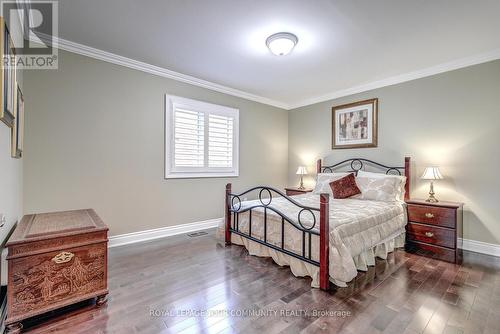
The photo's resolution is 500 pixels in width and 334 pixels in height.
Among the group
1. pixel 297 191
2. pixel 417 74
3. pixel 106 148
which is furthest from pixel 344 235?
pixel 106 148

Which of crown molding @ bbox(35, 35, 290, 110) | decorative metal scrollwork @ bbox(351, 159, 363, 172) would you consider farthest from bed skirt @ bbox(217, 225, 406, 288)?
crown molding @ bbox(35, 35, 290, 110)

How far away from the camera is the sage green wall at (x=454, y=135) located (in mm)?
3125

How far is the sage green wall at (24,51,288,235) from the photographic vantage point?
2.82 meters

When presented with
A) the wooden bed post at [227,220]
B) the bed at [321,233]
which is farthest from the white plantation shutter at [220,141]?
the bed at [321,233]

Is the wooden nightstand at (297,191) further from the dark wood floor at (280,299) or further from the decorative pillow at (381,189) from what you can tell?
the dark wood floor at (280,299)

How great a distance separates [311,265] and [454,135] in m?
2.95

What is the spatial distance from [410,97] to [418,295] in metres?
3.05

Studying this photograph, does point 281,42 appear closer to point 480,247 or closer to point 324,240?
point 324,240

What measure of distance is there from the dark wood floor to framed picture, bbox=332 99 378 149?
2195mm

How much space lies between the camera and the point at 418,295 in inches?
82.7

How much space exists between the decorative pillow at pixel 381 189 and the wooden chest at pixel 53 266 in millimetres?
3445

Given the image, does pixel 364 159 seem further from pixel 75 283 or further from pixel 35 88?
pixel 35 88

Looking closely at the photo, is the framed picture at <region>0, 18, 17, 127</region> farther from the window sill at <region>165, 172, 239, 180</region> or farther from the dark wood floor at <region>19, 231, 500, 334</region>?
the window sill at <region>165, 172, 239, 180</region>

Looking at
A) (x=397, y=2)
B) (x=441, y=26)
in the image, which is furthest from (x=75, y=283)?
(x=441, y=26)
